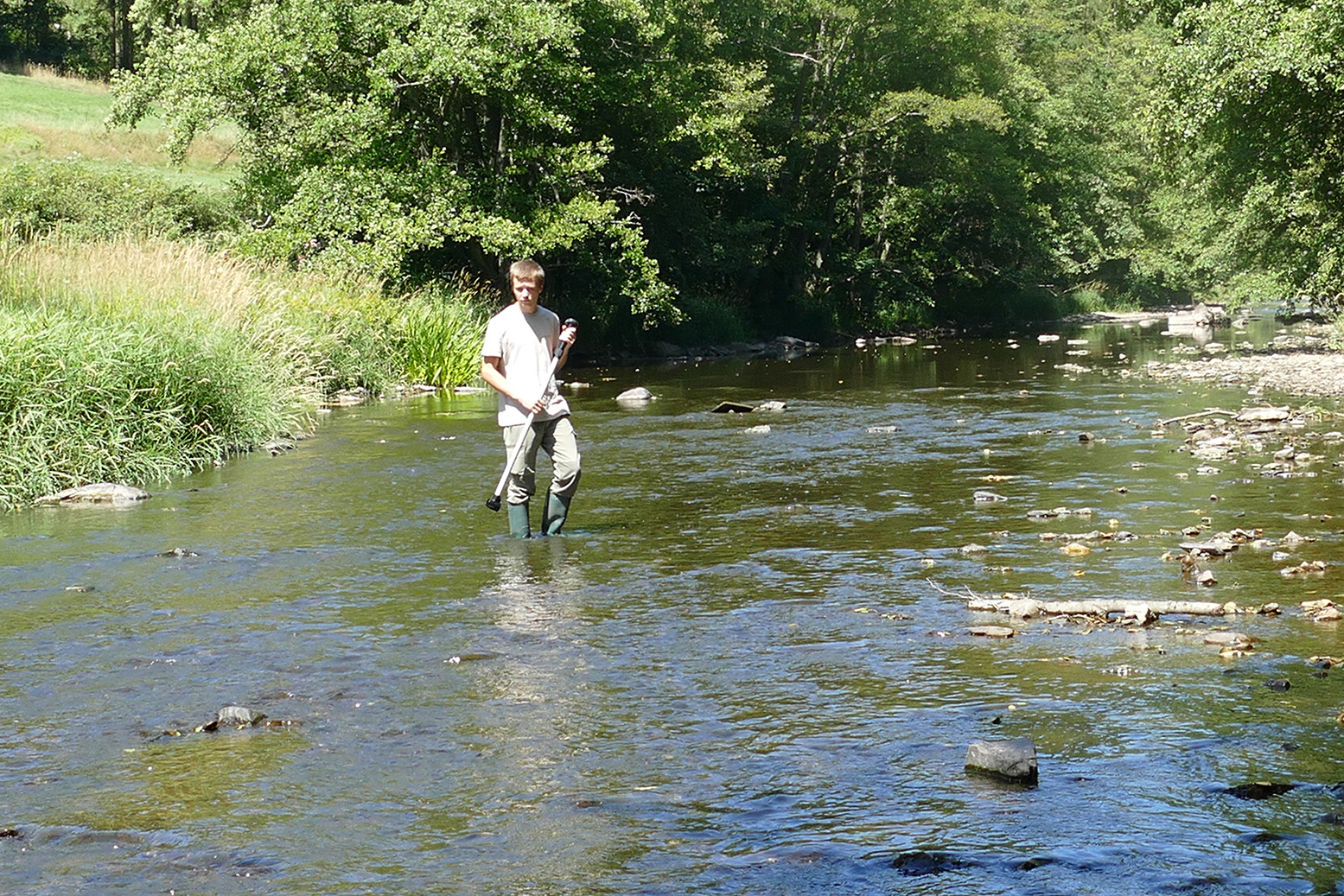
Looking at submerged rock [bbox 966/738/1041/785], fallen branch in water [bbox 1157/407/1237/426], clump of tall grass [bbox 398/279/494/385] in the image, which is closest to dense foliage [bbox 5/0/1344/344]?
clump of tall grass [bbox 398/279/494/385]

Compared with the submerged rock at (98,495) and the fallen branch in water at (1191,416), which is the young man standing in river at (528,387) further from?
the fallen branch in water at (1191,416)

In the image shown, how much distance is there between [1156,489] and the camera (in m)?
12.4

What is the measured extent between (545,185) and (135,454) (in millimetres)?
20313

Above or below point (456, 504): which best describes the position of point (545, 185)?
above

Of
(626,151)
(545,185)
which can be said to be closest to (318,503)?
(545,185)

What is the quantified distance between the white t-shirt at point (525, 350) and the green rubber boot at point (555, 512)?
649 millimetres

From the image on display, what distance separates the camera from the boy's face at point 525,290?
10094 mm

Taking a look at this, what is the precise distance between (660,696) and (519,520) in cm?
443

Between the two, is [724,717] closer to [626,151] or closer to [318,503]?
[318,503]

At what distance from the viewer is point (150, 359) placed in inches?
597

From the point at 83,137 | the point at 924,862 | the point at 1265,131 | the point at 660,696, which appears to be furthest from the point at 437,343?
the point at 83,137

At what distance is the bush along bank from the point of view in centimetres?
1370

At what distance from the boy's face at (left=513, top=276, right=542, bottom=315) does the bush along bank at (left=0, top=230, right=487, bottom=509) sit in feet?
18.1

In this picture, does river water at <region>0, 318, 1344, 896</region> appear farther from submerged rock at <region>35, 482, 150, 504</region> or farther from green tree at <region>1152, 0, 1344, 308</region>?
Result: green tree at <region>1152, 0, 1344, 308</region>
